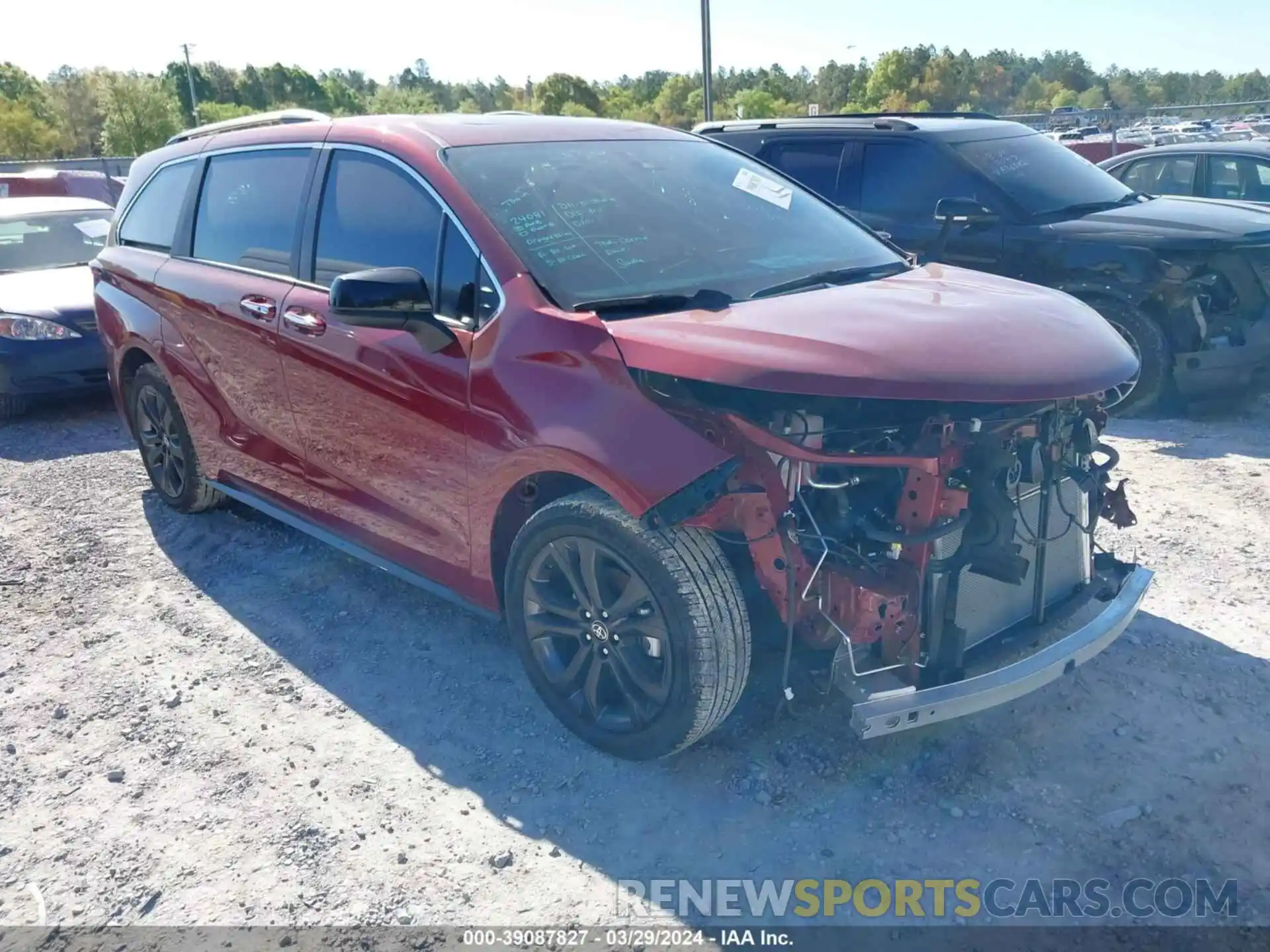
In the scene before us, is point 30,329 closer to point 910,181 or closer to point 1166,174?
point 910,181

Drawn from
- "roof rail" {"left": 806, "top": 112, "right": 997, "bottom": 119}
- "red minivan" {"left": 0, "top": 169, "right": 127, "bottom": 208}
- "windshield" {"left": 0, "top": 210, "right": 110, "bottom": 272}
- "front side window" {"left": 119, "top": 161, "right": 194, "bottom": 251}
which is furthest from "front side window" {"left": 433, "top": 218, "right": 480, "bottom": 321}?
"red minivan" {"left": 0, "top": 169, "right": 127, "bottom": 208}

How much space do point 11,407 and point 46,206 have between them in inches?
99.5

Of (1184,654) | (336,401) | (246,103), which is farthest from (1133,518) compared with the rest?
(246,103)

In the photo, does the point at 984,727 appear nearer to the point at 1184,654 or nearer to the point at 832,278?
the point at 1184,654

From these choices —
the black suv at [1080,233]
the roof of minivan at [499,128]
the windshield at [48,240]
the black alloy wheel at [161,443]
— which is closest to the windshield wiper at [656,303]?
the roof of minivan at [499,128]

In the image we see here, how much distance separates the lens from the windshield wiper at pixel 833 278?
3.36 meters

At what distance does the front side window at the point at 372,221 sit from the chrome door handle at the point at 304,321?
14 cm

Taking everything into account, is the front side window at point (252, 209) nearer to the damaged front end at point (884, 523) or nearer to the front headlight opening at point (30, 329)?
the damaged front end at point (884, 523)

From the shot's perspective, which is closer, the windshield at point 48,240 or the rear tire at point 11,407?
the rear tire at point 11,407

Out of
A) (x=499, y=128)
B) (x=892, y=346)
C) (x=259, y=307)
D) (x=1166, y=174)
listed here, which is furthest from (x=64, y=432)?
(x=1166, y=174)

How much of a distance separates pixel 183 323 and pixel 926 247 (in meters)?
4.68

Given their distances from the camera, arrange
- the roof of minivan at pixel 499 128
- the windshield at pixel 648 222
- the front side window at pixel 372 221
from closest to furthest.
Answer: the windshield at pixel 648 222
the front side window at pixel 372 221
the roof of minivan at pixel 499 128

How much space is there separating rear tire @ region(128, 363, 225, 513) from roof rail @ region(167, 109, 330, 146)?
47.0 inches

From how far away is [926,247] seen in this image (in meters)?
6.95
